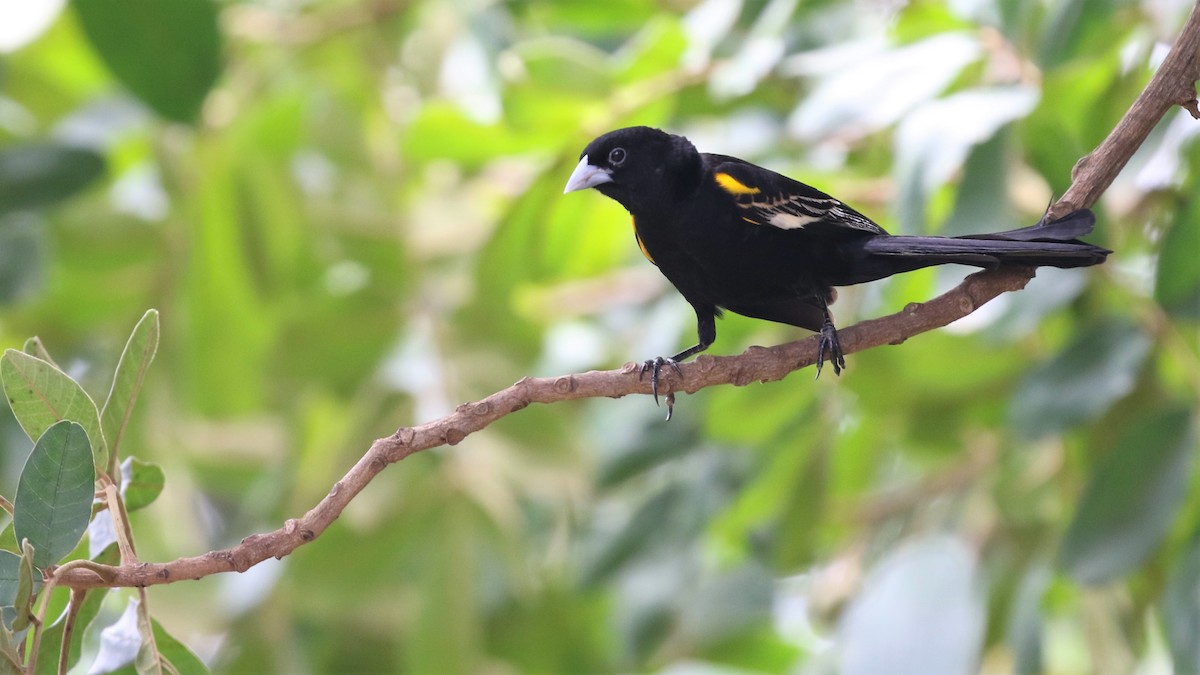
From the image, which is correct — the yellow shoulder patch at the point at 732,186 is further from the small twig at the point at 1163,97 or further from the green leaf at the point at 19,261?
the green leaf at the point at 19,261

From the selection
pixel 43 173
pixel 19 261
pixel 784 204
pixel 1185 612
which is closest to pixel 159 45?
pixel 43 173

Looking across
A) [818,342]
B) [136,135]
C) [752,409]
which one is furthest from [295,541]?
[136,135]

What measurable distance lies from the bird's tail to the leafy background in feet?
1.38

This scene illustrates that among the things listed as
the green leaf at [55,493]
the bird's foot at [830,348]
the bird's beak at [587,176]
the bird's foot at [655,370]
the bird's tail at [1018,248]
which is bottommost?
the green leaf at [55,493]

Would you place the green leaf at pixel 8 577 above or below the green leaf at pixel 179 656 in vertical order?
above

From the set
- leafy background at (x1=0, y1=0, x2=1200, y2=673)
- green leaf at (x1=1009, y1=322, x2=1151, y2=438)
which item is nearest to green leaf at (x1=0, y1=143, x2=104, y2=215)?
leafy background at (x1=0, y1=0, x2=1200, y2=673)

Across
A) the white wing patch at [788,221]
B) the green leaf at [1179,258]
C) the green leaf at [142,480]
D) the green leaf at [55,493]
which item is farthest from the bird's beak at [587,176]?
the green leaf at [55,493]

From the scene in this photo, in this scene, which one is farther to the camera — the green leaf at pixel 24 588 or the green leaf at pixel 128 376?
the green leaf at pixel 128 376

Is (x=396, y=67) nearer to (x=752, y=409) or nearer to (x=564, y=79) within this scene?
(x=564, y=79)

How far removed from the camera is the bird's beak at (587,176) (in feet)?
7.07

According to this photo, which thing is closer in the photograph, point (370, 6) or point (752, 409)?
point (752, 409)

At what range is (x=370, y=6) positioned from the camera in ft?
10.8

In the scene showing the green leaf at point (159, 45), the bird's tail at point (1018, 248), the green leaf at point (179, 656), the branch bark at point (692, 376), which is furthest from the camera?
the green leaf at point (159, 45)

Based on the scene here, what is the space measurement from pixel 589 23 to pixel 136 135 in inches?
51.6
